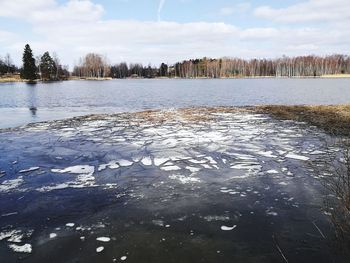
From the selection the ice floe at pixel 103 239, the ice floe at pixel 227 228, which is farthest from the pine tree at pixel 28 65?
the ice floe at pixel 227 228

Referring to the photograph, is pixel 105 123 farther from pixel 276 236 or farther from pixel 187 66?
pixel 187 66

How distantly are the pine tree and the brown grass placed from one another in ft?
291

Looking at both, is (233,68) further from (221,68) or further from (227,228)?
(227,228)

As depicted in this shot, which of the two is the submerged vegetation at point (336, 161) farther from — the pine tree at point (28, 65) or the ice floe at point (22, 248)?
the pine tree at point (28, 65)

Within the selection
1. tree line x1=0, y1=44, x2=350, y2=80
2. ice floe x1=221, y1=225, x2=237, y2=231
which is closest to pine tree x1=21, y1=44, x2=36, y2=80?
tree line x1=0, y1=44, x2=350, y2=80

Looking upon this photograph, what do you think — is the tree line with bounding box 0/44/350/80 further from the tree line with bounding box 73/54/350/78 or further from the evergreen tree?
the evergreen tree

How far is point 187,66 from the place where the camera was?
596ft

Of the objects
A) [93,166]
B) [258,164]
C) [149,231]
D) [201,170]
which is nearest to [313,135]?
[258,164]

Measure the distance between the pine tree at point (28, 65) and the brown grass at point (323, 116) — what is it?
88.6m

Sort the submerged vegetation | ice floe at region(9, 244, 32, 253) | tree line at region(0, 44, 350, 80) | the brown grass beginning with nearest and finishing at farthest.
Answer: the submerged vegetation < ice floe at region(9, 244, 32, 253) < the brown grass < tree line at region(0, 44, 350, 80)

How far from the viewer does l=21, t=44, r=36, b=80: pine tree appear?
312 ft

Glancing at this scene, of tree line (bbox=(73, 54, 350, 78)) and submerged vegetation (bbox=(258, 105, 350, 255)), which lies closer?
submerged vegetation (bbox=(258, 105, 350, 255))

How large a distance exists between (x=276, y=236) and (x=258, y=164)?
409 cm

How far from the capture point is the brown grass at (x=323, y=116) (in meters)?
14.6
